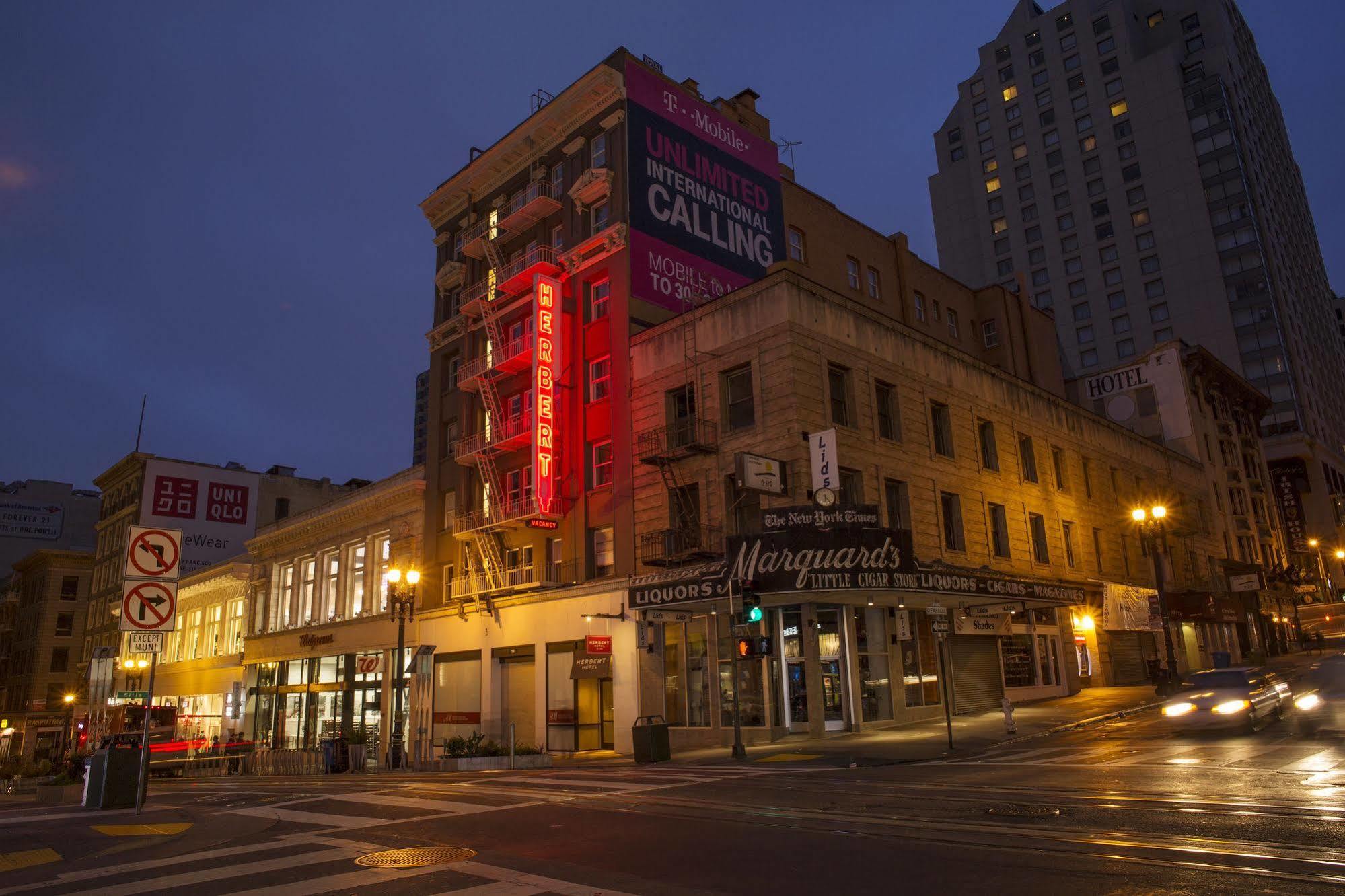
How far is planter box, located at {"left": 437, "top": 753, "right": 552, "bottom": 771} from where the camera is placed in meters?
26.7

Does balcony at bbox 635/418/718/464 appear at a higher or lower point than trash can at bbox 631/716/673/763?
higher

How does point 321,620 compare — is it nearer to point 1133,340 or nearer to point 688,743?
point 688,743

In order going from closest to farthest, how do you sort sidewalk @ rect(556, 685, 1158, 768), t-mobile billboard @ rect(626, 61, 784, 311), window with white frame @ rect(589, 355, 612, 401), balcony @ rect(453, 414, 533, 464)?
sidewalk @ rect(556, 685, 1158, 768) < window with white frame @ rect(589, 355, 612, 401) < t-mobile billboard @ rect(626, 61, 784, 311) < balcony @ rect(453, 414, 533, 464)

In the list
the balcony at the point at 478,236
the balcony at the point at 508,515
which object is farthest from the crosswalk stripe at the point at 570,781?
the balcony at the point at 478,236

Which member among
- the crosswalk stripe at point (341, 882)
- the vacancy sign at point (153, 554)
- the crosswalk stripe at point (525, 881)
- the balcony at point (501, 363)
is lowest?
the crosswalk stripe at point (525, 881)

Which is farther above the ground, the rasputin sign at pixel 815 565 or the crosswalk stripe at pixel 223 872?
the rasputin sign at pixel 815 565

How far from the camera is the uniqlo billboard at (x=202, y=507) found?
225 ft

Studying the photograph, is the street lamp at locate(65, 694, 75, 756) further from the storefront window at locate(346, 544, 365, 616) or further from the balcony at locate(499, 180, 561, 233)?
the balcony at locate(499, 180, 561, 233)

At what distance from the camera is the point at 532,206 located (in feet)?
126

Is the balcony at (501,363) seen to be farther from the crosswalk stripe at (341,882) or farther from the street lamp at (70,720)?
the street lamp at (70,720)

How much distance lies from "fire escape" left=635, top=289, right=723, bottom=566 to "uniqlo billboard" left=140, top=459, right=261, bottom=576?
4939 centimetres

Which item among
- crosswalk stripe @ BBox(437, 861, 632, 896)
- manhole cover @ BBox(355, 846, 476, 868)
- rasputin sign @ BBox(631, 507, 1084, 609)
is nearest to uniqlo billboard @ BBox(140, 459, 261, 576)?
rasputin sign @ BBox(631, 507, 1084, 609)

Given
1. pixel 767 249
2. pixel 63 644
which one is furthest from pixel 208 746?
pixel 63 644

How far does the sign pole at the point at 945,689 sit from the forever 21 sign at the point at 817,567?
201cm
